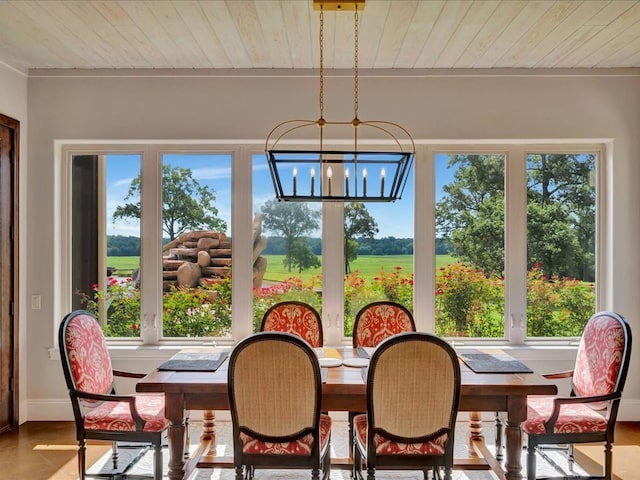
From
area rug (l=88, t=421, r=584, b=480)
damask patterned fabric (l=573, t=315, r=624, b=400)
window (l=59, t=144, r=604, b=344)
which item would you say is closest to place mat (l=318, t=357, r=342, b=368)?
area rug (l=88, t=421, r=584, b=480)

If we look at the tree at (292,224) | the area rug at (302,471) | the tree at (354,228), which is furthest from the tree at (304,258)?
the area rug at (302,471)

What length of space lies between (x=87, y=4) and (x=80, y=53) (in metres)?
0.88

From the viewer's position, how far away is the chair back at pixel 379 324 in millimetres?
3500

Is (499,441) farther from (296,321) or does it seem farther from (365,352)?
(296,321)

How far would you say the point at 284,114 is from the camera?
3938 mm

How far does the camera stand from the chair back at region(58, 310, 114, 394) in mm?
2729

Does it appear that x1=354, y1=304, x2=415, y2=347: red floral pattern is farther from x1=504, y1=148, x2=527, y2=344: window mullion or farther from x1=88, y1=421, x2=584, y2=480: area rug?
x1=504, y1=148, x2=527, y2=344: window mullion

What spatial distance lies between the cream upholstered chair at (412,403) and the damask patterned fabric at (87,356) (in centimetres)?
163

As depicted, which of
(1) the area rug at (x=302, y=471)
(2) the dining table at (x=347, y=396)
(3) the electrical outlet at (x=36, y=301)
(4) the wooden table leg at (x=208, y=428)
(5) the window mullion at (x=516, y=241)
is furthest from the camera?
(5) the window mullion at (x=516, y=241)

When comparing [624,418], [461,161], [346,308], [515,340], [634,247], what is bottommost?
[624,418]

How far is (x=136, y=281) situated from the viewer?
162 inches

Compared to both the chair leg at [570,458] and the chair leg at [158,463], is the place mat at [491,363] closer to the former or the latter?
the chair leg at [570,458]

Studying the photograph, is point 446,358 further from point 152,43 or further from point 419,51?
point 152,43

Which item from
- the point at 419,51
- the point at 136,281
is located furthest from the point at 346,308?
the point at 419,51
